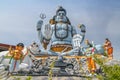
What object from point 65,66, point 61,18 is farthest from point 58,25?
point 65,66

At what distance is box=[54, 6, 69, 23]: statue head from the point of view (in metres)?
18.0

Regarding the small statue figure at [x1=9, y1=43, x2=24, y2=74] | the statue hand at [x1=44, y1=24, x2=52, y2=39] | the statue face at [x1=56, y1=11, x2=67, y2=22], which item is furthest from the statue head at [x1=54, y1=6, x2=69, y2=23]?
the small statue figure at [x1=9, y1=43, x2=24, y2=74]

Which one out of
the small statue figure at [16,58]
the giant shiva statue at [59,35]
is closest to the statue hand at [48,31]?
the giant shiva statue at [59,35]

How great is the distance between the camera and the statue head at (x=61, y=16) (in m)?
18.0

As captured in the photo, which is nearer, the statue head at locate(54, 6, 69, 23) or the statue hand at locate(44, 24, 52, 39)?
the statue hand at locate(44, 24, 52, 39)

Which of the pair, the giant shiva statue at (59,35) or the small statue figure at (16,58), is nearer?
the small statue figure at (16,58)

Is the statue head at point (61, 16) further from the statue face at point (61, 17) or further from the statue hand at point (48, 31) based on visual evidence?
the statue hand at point (48, 31)

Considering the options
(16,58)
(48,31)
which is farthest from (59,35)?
(16,58)

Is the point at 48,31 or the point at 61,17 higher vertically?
the point at 61,17

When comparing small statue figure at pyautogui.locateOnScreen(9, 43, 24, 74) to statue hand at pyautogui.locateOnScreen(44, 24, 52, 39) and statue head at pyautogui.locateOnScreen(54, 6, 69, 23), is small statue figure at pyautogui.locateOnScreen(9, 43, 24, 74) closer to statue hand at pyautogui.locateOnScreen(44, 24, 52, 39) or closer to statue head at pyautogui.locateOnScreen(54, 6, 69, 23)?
statue hand at pyautogui.locateOnScreen(44, 24, 52, 39)

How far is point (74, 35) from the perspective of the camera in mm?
17562

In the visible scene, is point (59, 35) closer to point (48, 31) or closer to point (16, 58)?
point (48, 31)

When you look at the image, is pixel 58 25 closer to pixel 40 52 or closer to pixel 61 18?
pixel 61 18

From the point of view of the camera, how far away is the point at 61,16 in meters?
18.1
